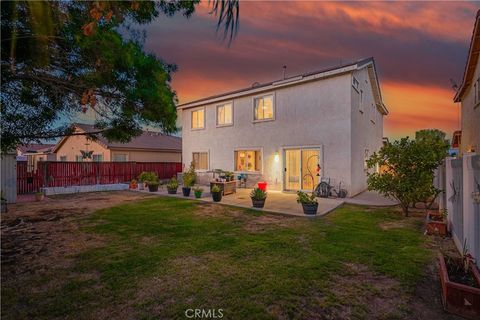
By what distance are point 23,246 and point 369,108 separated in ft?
59.1

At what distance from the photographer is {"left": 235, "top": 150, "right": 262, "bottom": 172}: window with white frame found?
576 inches

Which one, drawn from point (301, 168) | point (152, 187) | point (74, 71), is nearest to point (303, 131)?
point (301, 168)

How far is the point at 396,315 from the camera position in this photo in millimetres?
2701

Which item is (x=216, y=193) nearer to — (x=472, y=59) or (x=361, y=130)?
(x=361, y=130)

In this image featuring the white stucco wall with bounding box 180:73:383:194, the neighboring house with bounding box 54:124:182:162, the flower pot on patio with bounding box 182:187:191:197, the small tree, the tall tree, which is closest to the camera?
the tall tree

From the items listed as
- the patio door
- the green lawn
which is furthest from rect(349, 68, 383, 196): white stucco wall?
the green lawn

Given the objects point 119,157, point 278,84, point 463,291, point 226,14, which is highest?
point 278,84

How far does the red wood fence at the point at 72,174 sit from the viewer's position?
45.2ft

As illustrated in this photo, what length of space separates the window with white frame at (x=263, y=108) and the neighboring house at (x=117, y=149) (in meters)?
8.86

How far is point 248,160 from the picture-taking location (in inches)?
596

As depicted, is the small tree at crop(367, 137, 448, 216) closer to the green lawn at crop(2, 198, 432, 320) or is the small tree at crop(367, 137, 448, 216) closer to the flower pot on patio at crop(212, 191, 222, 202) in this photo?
the green lawn at crop(2, 198, 432, 320)

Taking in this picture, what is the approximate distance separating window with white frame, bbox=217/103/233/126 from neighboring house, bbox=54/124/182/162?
579 cm

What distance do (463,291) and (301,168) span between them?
33.3ft

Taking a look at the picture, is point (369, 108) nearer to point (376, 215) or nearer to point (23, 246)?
point (376, 215)
